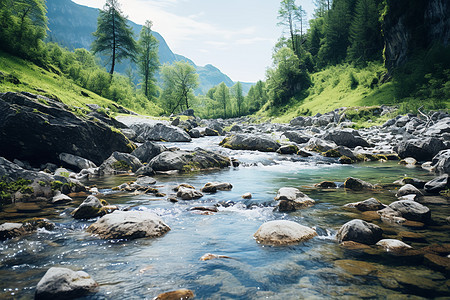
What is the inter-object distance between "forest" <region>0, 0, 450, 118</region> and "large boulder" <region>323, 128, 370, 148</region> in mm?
10705

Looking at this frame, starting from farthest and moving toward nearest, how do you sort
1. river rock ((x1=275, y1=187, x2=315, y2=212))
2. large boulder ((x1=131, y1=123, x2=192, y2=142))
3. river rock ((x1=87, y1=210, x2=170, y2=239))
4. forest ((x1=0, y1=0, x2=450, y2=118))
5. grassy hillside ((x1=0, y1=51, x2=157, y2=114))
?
forest ((x1=0, y1=0, x2=450, y2=118)) < large boulder ((x1=131, y1=123, x2=192, y2=142)) < grassy hillside ((x1=0, y1=51, x2=157, y2=114)) < river rock ((x1=275, y1=187, x2=315, y2=212)) < river rock ((x1=87, y1=210, x2=170, y2=239))

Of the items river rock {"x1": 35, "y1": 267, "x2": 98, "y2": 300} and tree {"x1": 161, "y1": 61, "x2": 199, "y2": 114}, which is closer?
river rock {"x1": 35, "y1": 267, "x2": 98, "y2": 300}

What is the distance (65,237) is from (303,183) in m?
8.01

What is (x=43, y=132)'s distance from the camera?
412 inches

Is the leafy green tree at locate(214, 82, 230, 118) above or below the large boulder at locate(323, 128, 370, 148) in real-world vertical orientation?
above

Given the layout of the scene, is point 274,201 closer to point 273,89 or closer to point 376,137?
point 376,137

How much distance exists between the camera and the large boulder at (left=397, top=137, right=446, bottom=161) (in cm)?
1222

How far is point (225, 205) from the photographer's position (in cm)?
695

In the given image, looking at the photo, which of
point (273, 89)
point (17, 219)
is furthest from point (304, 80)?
point (17, 219)

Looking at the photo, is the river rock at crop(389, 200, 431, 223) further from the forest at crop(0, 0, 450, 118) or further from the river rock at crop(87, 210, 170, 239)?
the forest at crop(0, 0, 450, 118)

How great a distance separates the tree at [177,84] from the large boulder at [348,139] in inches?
1641

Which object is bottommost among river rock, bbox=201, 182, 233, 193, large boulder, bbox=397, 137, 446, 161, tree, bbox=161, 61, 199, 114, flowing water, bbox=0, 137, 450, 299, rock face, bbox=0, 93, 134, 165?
flowing water, bbox=0, 137, 450, 299

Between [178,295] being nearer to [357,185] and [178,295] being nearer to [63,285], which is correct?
[63,285]

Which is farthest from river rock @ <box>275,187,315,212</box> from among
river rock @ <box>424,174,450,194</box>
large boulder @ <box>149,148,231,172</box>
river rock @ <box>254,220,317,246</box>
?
large boulder @ <box>149,148,231,172</box>
